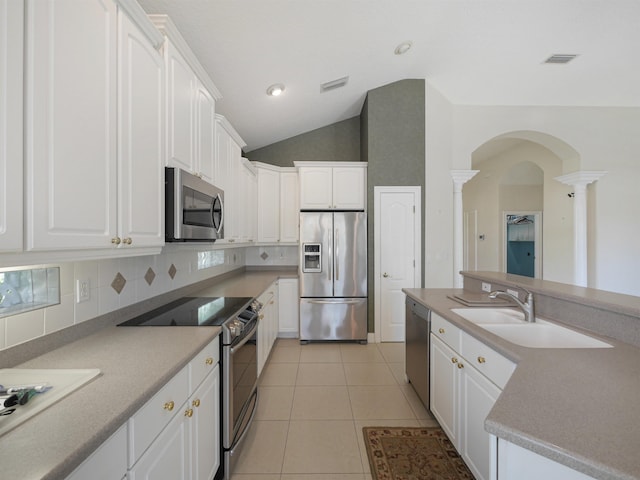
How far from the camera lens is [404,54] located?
10.3 feet

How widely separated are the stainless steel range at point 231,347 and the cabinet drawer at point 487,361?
1330mm

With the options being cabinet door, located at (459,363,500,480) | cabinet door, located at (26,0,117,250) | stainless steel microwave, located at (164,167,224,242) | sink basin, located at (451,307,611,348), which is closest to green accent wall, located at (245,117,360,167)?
stainless steel microwave, located at (164,167,224,242)

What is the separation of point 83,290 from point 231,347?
78cm

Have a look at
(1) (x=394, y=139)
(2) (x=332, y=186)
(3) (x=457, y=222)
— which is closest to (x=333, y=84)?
(1) (x=394, y=139)

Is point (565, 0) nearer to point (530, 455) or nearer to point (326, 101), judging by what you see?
point (326, 101)

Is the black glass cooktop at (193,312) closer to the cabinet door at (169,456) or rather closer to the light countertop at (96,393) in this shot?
the light countertop at (96,393)

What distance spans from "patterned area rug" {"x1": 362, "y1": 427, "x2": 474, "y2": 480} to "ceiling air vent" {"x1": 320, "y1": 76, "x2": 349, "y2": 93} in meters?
3.43

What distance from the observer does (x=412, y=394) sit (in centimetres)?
251

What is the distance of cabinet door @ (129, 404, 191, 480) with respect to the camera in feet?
A: 3.01

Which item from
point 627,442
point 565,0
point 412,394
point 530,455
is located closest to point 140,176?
point 530,455

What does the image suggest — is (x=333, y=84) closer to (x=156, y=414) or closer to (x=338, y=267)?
(x=338, y=267)

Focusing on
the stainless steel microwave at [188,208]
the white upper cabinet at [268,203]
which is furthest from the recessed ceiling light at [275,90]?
the stainless steel microwave at [188,208]

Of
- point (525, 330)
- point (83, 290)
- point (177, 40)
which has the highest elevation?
point (177, 40)

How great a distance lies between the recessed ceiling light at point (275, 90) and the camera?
2.96m
